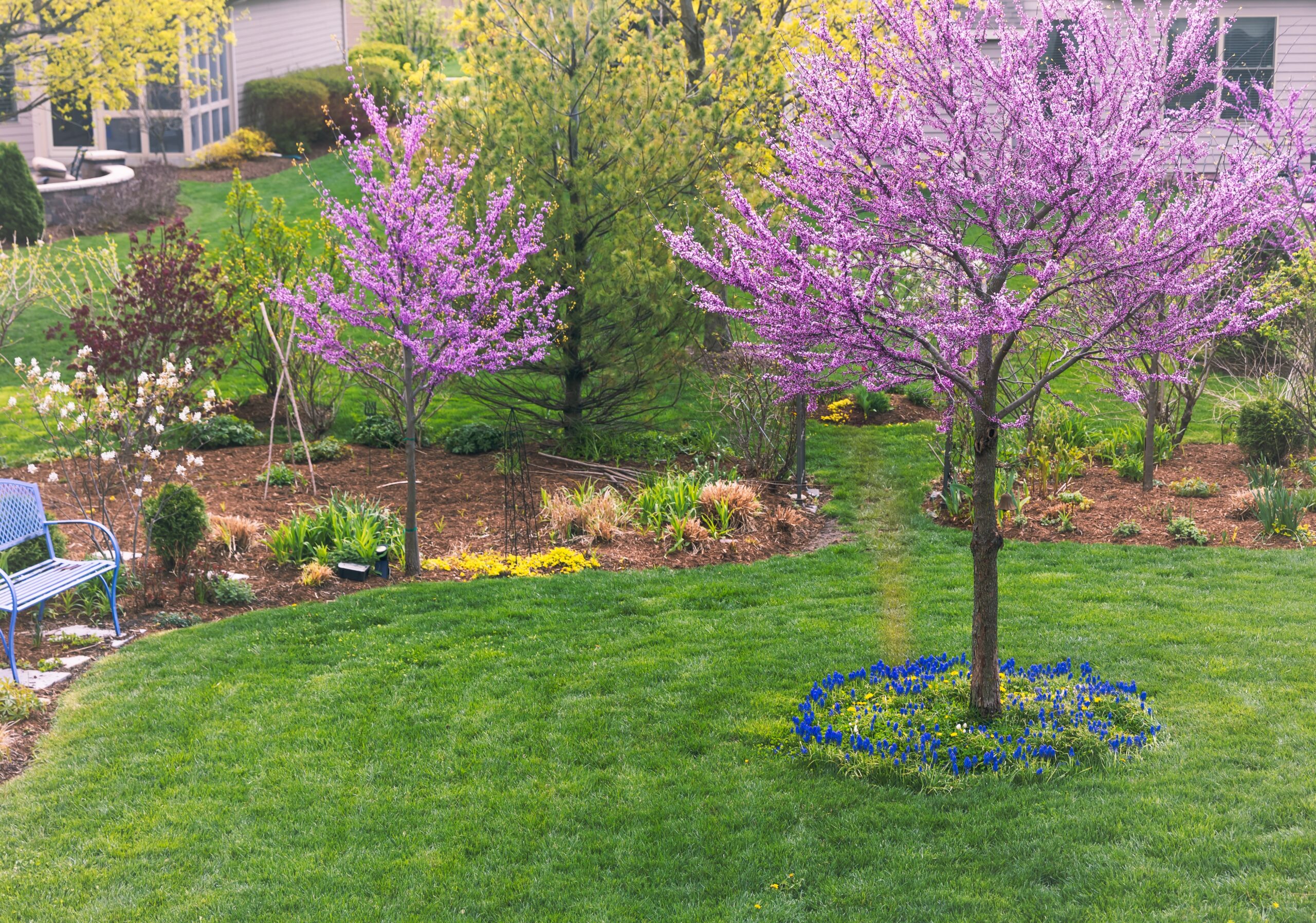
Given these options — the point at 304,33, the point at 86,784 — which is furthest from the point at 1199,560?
the point at 304,33

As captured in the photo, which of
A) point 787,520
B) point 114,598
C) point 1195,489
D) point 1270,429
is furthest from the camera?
point 1270,429

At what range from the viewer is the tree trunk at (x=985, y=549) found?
4.94 m

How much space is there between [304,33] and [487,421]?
20859mm

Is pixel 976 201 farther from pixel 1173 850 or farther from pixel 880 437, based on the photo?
pixel 880 437

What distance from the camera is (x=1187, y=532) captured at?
8.64m

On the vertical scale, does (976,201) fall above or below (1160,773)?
above

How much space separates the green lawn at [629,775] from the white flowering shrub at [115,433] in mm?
1936

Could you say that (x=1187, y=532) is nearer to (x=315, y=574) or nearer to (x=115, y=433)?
(x=315, y=574)

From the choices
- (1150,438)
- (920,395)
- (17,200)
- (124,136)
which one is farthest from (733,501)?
(124,136)

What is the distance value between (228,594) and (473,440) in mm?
4209

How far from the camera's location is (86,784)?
505cm

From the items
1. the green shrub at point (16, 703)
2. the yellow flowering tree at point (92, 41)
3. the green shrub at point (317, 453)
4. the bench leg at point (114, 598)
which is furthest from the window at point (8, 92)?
the green shrub at point (16, 703)

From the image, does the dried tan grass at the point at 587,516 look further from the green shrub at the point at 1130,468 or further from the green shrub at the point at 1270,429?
the green shrub at the point at 1270,429

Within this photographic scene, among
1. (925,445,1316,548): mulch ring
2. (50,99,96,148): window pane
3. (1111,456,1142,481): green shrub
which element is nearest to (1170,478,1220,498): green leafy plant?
(925,445,1316,548): mulch ring
